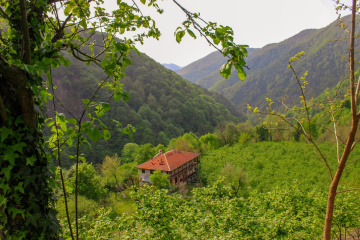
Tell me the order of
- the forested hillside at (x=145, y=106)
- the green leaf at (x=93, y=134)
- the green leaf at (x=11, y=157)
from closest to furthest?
1. the green leaf at (x=93, y=134)
2. the green leaf at (x=11, y=157)
3. the forested hillside at (x=145, y=106)

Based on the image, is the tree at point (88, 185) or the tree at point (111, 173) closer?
the tree at point (88, 185)

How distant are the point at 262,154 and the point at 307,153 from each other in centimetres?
505

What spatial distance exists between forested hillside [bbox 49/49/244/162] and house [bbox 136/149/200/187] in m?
16.6

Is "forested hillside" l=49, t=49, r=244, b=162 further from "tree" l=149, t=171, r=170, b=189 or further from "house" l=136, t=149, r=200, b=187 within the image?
"tree" l=149, t=171, r=170, b=189

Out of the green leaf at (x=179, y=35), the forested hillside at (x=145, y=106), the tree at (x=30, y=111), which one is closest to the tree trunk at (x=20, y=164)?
the tree at (x=30, y=111)

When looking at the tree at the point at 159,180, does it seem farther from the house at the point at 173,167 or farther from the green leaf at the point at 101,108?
the green leaf at the point at 101,108

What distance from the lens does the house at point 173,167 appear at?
1023 inches

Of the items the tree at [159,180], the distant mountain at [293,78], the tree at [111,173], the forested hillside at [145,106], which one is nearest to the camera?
the tree at [159,180]

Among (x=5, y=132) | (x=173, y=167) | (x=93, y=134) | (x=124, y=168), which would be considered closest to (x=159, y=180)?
(x=173, y=167)

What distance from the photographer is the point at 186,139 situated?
37688 mm

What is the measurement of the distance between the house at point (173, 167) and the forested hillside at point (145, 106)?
16590 millimetres

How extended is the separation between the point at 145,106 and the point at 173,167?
3452cm

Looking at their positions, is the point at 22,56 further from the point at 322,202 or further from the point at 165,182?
the point at 165,182

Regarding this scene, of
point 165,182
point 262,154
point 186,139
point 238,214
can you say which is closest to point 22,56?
point 238,214
